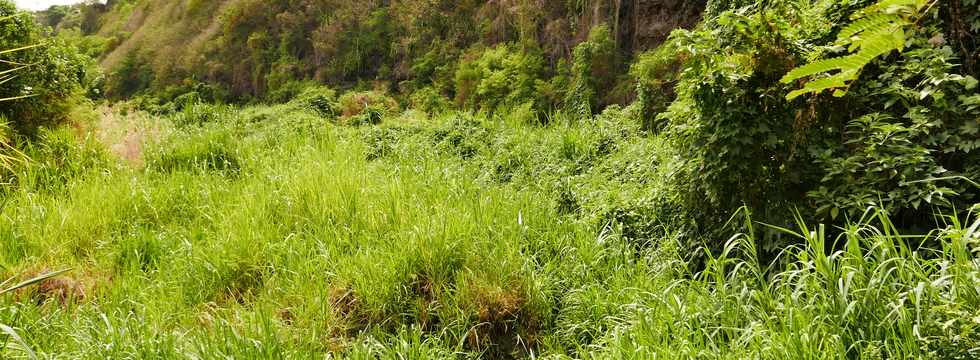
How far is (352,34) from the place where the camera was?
48.6ft

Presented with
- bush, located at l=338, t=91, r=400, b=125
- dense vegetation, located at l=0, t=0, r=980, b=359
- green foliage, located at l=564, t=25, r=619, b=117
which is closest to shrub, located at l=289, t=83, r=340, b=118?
bush, located at l=338, t=91, r=400, b=125

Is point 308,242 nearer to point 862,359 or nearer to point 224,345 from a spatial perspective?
point 224,345

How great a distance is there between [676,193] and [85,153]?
21.5 ft

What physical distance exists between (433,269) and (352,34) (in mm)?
12526

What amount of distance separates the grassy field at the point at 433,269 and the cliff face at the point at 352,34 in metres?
3.36

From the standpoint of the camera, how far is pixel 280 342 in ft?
9.70

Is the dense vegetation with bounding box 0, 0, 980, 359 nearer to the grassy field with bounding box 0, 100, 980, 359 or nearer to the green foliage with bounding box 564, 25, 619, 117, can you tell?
the grassy field with bounding box 0, 100, 980, 359

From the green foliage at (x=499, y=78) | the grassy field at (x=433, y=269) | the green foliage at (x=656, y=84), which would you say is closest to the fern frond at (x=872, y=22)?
the grassy field at (x=433, y=269)

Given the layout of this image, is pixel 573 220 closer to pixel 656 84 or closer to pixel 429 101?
pixel 656 84

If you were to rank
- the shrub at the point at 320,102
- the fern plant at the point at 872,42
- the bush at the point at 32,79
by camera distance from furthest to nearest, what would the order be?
the shrub at the point at 320,102 → the bush at the point at 32,79 → the fern plant at the point at 872,42

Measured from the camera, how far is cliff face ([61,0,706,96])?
9289mm

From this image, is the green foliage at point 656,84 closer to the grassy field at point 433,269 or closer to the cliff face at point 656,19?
the grassy field at point 433,269

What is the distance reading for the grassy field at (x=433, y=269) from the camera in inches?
89.7

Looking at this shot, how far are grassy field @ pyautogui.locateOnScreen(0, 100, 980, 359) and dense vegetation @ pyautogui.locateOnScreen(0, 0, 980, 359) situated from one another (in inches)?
0.8
